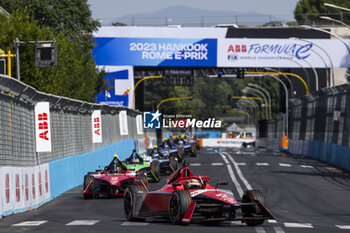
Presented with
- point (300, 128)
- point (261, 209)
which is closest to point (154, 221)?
point (261, 209)

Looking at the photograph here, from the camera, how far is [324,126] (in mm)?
40562

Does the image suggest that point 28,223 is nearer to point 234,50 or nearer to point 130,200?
point 130,200

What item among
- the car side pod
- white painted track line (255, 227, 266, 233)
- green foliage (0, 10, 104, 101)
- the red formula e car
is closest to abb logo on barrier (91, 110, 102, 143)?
green foliage (0, 10, 104, 101)

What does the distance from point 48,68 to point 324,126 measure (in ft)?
52.7

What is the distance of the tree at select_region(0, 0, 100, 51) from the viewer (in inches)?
2312

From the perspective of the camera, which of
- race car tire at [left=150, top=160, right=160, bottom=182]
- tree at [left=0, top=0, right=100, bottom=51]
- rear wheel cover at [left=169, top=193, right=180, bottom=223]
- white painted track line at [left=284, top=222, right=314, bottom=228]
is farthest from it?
tree at [left=0, top=0, right=100, bottom=51]

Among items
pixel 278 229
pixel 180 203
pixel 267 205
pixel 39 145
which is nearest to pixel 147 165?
pixel 39 145

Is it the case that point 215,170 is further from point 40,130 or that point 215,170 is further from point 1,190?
point 1,190

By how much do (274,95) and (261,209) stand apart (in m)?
143

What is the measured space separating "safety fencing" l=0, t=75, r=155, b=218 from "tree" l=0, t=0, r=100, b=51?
30.9m

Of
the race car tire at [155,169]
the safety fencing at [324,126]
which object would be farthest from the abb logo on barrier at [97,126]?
the safety fencing at [324,126]

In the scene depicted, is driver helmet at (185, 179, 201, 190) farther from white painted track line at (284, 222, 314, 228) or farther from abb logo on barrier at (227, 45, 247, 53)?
abb logo on barrier at (227, 45, 247, 53)

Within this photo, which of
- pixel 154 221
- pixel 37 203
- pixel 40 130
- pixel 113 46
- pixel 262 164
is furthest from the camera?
pixel 113 46

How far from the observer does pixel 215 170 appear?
31734mm
